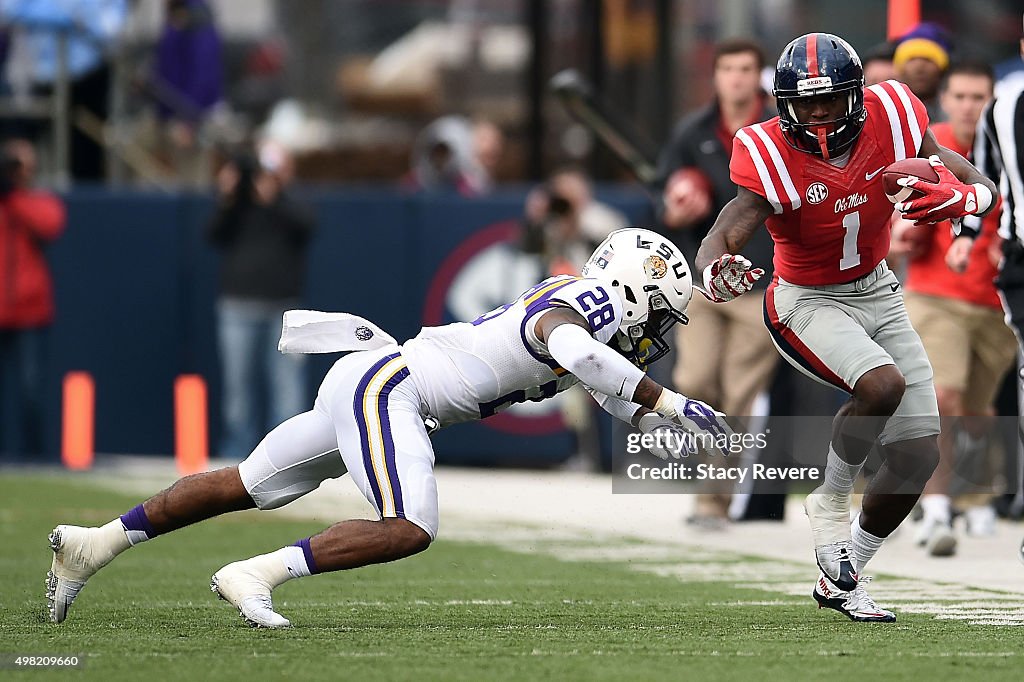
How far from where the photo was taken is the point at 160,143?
15.6 metres

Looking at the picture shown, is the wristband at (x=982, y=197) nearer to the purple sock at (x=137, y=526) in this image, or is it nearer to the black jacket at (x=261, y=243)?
the purple sock at (x=137, y=526)

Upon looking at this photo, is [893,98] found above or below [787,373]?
above

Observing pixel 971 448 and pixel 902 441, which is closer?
pixel 902 441

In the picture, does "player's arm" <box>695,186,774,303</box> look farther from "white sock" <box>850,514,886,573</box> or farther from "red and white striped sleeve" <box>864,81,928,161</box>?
"white sock" <box>850,514,886,573</box>

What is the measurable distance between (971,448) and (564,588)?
3038 mm

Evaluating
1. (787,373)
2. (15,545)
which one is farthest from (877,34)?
(15,545)

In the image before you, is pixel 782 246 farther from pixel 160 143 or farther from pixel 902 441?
pixel 160 143

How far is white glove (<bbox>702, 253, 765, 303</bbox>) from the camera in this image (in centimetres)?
579

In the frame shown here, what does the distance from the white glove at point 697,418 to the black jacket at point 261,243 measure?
7.31 m

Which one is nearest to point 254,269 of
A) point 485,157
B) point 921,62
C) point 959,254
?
point 485,157

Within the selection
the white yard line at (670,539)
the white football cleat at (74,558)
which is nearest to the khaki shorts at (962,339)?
the white yard line at (670,539)

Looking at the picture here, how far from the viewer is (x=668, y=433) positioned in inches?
220

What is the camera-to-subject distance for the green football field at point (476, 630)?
508 centimetres

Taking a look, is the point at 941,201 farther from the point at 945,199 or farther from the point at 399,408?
the point at 399,408
